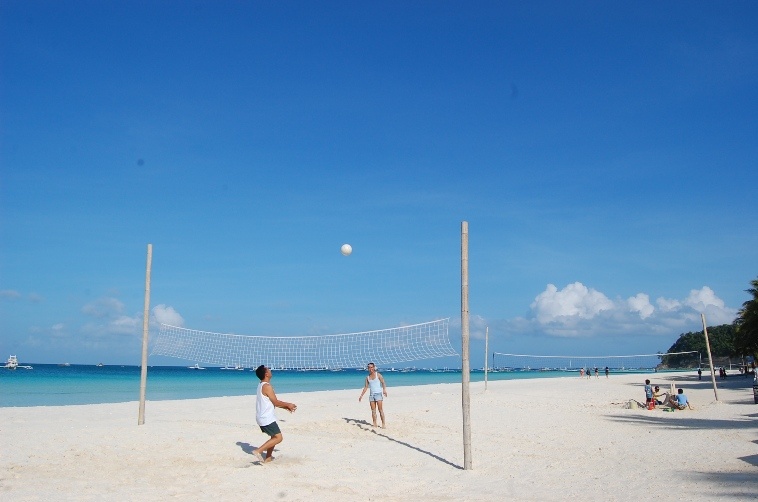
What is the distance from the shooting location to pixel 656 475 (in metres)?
6.91

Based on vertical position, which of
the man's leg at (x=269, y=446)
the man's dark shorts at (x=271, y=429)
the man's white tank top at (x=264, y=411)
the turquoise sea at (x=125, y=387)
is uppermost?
the man's white tank top at (x=264, y=411)

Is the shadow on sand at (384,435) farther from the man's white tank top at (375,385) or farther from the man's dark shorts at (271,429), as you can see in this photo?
the man's dark shorts at (271,429)

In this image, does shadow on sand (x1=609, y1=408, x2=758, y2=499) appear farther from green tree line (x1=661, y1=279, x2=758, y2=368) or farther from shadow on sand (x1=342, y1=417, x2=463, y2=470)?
green tree line (x1=661, y1=279, x2=758, y2=368)

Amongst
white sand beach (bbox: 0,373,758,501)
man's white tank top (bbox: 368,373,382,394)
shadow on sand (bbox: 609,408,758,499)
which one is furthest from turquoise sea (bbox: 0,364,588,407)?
shadow on sand (bbox: 609,408,758,499)

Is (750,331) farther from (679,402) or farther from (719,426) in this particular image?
(719,426)

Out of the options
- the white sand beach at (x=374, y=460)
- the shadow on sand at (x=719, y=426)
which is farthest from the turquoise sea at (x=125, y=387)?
the shadow on sand at (x=719, y=426)

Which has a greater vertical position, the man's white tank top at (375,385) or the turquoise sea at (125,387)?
the man's white tank top at (375,385)

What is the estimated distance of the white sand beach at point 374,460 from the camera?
605 cm

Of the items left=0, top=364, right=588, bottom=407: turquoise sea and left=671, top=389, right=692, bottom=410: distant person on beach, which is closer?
left=671, top=389, right=692, bottom=410: distant person on beach

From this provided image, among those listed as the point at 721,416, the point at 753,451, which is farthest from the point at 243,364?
the point at 753,451

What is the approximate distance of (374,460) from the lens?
7.80 m

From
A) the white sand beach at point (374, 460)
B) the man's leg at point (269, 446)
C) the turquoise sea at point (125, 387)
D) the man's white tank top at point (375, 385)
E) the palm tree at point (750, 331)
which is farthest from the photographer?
the palm tree at point (750, 331)

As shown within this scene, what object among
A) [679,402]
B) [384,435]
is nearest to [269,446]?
[384,435]

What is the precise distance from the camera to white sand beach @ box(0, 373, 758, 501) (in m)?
6.05
